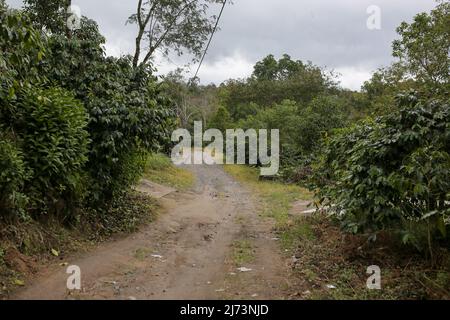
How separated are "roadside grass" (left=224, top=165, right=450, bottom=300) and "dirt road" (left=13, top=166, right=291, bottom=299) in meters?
0.37

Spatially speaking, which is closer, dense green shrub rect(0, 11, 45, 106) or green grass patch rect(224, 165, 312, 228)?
dense green shrub rect(0, 11, 45, 106)

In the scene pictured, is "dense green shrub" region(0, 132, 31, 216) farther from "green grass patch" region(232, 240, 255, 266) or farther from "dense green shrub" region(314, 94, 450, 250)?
"dense green shrub" region(314, 94, 450, 250)

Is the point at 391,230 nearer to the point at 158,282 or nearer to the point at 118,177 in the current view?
the point at 158,282

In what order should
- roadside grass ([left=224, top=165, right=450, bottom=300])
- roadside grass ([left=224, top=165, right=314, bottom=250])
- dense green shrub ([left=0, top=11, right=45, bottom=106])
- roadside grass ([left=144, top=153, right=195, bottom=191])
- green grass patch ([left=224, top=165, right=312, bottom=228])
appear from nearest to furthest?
dense green shrub ([left=0, top=11, right=45, bottom=106]), roadside grass ([left=224, top=165, right=450, bottom=300]), roadside grass ([left=224, top=165, right=314, bottom=250]), green grass patch ([left=224, top=165, right=312, bottom=228]), roadside grass ([left=144, top=153, right=195, bottom=191])

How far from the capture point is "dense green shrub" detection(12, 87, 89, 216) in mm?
6746

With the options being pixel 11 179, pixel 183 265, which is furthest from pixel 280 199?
pixel 11 179

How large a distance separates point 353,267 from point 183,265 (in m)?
2.58

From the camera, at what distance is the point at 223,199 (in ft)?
49.5

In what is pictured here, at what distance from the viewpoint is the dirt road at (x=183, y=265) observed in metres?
5.41

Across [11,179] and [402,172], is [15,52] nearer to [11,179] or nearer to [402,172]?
[11,179]

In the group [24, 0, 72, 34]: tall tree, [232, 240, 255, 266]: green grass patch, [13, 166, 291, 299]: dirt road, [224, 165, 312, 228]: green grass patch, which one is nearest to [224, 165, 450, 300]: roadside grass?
[13, 166, 291, 299]: dirt road

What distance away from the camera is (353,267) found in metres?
6.20

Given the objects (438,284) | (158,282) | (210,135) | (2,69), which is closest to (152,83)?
(2,69)

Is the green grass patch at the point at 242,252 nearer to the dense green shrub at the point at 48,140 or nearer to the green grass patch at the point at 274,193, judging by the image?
the green grass patch at the point at 274,193
